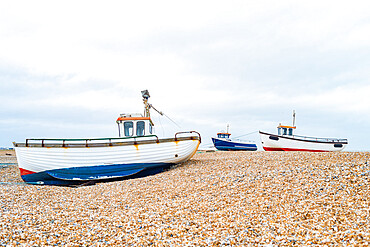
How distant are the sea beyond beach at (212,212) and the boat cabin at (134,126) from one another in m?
5.83

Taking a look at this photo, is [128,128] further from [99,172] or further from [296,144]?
[296,144]

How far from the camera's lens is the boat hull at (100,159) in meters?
12.9

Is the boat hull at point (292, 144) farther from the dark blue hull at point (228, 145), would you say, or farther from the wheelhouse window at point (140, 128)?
the wheelhouse window at point (140, 128)

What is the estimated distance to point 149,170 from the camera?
1329 centimetres

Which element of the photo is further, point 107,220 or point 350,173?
point 350,173

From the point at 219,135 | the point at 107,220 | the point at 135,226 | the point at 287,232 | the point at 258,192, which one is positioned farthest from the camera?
the point at 219,135

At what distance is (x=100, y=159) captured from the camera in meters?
12.9

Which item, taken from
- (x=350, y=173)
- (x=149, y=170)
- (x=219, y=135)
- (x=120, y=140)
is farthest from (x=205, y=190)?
(x=219, y=135)

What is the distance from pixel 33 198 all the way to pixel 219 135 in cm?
3569

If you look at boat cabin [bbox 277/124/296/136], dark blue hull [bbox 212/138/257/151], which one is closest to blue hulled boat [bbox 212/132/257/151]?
dark blue hull [bbox 212/138/257/151]

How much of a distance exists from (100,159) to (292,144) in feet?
71.7

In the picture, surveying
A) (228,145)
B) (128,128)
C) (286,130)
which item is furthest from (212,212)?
(228,145)

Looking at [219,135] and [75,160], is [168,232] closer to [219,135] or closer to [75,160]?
[75,160]

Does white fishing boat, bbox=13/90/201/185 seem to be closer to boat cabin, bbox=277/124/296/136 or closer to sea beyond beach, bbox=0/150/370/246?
sea beyond beach, bbox=0/150/370/246
